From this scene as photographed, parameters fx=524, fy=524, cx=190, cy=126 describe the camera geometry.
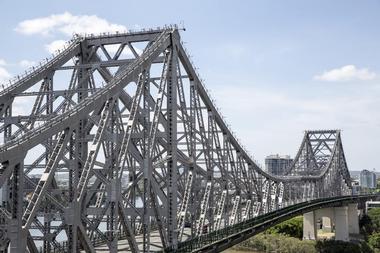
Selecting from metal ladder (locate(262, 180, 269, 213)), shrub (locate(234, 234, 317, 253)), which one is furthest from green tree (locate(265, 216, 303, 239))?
metal ladder (locate(262, 180, 269, 213))

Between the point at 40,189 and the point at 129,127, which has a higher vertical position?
the point at 129,127

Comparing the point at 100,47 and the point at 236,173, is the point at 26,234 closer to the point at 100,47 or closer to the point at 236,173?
the point at 100,47

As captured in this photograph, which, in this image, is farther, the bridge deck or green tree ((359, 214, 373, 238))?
green tree ((359, 214, 373, 238))

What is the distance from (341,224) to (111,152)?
77.2 meters

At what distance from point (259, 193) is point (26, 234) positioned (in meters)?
44.7

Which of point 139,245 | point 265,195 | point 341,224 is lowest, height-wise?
point 341,224

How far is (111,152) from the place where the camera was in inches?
1049

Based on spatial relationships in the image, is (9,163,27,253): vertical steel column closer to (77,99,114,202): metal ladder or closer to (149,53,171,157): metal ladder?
(77,99,114,202): metal ladder

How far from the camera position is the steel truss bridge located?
70.1ft

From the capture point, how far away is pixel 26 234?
65.2ft

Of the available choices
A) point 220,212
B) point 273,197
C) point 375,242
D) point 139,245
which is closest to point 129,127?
point 139,245

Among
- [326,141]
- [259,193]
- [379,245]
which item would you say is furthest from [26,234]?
[326,141]

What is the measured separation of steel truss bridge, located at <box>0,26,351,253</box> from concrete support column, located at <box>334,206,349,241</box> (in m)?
47.0

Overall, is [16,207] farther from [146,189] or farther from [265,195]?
[265,195]
